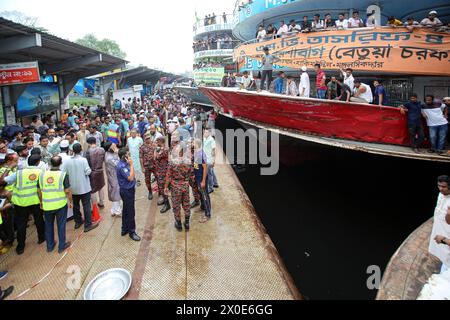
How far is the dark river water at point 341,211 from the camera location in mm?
5559

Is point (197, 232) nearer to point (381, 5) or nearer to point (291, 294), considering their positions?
point (291, 294)

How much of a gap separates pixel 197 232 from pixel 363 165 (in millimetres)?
4738

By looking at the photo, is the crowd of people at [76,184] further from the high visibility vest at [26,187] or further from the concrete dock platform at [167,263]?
the concrete dock platform at [167,263]

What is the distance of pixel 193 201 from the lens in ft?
18.9

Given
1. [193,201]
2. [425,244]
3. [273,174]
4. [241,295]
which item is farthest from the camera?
[273,174]

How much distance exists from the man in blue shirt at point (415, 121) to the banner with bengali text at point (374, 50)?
2568mm

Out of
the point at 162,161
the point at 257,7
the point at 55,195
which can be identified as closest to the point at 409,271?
the point at 162,161

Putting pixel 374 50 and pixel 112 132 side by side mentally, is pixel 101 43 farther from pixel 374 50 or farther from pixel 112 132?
pixel 374 50

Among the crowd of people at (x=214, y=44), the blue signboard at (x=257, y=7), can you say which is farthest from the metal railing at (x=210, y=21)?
the blue signboard at (x=257, y=7)

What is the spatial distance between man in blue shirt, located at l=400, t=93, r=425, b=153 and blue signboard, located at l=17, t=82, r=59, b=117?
11993 millimetres

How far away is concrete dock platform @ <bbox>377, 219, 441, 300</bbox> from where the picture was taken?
2896 mm

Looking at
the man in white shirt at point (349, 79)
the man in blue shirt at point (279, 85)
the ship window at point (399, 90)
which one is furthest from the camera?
the ship window at point (399, 90)

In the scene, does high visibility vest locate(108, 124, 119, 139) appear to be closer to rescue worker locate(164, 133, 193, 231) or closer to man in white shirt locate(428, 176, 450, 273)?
Answer: rescue worker locate(164, 133, 193, 231)
